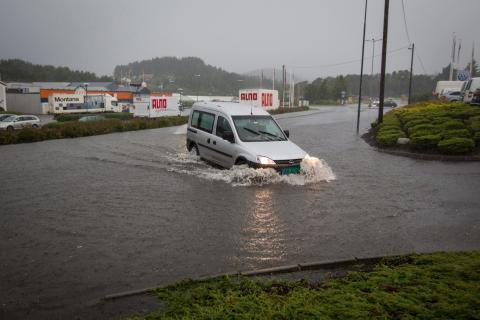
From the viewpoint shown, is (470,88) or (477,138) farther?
(470,88)

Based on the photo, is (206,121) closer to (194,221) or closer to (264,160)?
(264,160)

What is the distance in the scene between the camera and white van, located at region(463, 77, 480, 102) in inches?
1074

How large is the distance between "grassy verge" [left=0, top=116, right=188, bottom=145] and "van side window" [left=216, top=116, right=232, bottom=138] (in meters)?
15.3

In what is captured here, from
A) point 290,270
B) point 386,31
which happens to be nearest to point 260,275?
point 290,270

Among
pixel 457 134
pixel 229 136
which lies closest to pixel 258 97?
pixel 457 134

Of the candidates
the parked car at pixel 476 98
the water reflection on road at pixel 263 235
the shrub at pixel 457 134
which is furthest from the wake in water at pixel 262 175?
the parked car at pixel 476 98

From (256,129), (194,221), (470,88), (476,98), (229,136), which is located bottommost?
(194,221)

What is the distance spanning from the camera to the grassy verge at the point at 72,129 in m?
22.9

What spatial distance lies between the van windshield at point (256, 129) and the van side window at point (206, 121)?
38.8 inches

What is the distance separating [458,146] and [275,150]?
8.80 m

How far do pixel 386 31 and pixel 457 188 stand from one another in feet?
50.9

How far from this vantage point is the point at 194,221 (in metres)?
7.87

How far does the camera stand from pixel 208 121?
13102mm

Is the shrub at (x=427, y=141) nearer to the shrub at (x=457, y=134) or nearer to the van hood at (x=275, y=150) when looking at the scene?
the shrub at (x=457, y=134)
